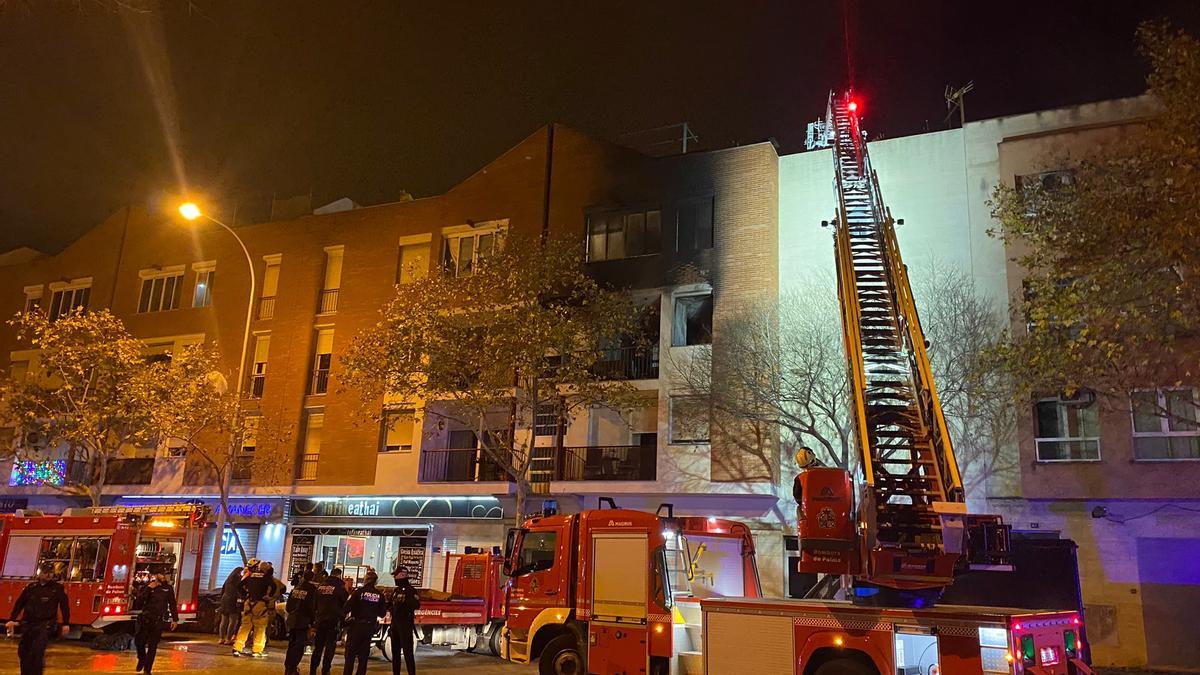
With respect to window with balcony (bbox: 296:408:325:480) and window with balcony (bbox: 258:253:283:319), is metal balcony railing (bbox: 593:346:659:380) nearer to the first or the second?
window with balcony (bbox: 296:408:325:480)

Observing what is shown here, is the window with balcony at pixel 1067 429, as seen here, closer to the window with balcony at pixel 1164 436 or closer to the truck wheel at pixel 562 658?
the window with balcony at pixel 1164 436

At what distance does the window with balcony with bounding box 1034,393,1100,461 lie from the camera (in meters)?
20.5

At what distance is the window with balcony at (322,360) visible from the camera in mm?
30422

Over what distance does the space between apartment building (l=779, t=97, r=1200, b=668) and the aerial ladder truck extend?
5499 millimetres

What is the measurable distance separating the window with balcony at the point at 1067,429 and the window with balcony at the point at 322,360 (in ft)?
72.1

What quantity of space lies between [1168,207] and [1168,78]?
6.22ft

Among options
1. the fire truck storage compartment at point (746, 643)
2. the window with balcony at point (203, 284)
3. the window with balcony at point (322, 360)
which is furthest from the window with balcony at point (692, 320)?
the window with balcony at point (203, 284)

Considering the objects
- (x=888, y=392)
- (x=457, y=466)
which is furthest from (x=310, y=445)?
(x=888, y=392)

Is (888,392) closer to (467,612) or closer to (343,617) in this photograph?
(343,617)

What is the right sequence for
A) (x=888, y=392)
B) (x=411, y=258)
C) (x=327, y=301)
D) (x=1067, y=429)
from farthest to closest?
(x=327, y=301), (x=411, y=258), (x=1067, y=429), (x=888, y=392)

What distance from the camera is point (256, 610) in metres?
17.1

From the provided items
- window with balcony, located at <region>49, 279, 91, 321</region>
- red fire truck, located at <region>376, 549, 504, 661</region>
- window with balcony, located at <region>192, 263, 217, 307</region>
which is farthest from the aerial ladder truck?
window with balcony, located at <region>49, 279, 91, 321</region>

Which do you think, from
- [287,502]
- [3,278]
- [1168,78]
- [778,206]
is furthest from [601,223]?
[3,278]

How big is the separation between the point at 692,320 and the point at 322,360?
13639 mm
